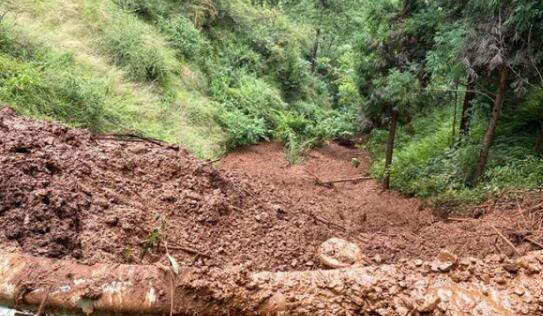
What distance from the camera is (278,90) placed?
49.9 ft

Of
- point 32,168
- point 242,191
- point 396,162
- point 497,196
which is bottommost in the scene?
point 396,162

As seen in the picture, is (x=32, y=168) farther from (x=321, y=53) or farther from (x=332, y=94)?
(x=321, y=53)

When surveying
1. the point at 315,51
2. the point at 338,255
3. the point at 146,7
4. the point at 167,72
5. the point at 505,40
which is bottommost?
the point at 315,51

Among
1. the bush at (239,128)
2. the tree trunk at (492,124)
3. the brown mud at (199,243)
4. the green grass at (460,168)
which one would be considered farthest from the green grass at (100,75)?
the tree trunk at (492,124)

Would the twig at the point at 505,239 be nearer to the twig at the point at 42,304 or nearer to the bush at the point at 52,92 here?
the twig at the point at 42,304

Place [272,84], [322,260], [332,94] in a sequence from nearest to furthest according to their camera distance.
A: [322,260] < [272,84] < [332,94]

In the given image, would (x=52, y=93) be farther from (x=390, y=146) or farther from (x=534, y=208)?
(x=534, y=208)

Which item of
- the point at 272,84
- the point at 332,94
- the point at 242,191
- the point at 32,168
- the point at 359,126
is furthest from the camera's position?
the point at 332,94

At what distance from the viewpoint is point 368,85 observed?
35.2ft

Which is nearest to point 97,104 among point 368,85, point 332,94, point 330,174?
point 330,174

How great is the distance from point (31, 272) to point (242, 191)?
2.45 meters

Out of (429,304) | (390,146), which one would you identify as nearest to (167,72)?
(390,146)

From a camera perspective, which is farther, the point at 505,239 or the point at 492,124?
the point at 492,124

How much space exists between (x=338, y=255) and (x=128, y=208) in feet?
5.04
